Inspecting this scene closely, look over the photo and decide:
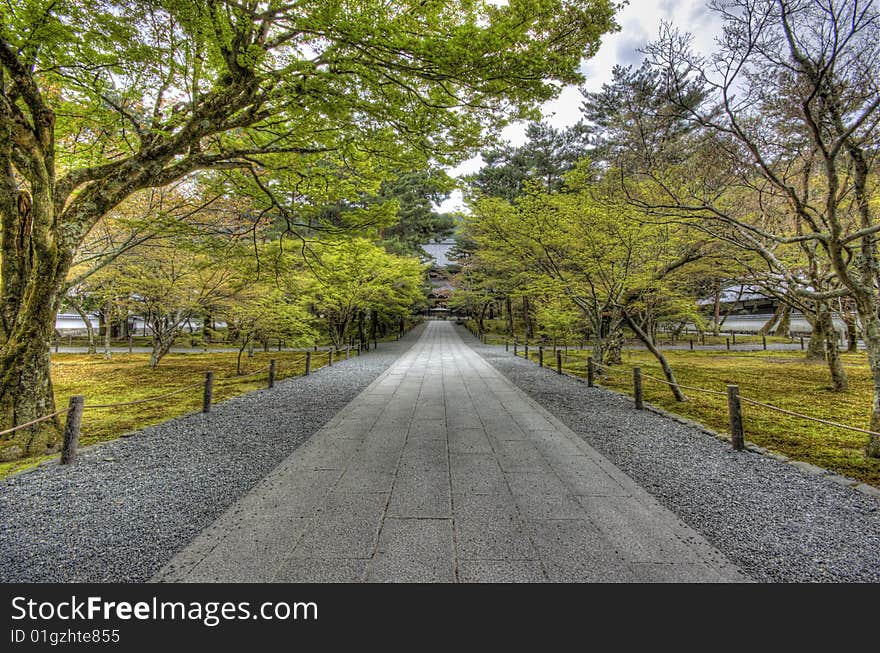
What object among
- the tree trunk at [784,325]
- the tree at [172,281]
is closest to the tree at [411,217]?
the tree at [172,281]

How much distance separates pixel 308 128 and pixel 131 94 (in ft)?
9.53

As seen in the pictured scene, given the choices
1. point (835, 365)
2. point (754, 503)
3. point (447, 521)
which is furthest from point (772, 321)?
point (447, 521)

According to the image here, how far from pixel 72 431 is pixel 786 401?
40.3 feet

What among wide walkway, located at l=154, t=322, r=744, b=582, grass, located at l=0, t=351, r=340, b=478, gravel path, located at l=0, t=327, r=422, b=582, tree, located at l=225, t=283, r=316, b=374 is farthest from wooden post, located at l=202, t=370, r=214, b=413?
tree, located at l=225, t=283, r=316, b=374

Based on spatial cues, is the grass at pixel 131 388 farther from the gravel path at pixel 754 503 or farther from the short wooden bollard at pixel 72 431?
the gravel path at pixel 754 503

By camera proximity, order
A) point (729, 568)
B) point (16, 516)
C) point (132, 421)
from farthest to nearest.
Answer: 1. point (132, 421)
2. point (16, 516)
3. point (729, 568)

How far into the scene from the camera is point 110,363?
49.1ft

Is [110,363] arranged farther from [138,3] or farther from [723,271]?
[723,271]

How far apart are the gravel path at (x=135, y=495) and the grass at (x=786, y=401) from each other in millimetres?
6435

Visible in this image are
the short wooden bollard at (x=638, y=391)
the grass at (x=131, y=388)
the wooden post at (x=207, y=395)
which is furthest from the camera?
the short wooden bollard at (x=638, y=391)

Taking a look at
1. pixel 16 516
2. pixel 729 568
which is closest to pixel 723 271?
pixel 729 568

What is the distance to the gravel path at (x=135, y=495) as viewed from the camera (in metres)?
2.33

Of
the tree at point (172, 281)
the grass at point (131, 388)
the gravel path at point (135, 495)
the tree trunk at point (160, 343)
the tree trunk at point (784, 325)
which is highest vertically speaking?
the tree at point (172, 281)

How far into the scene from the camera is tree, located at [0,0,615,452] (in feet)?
12.3
